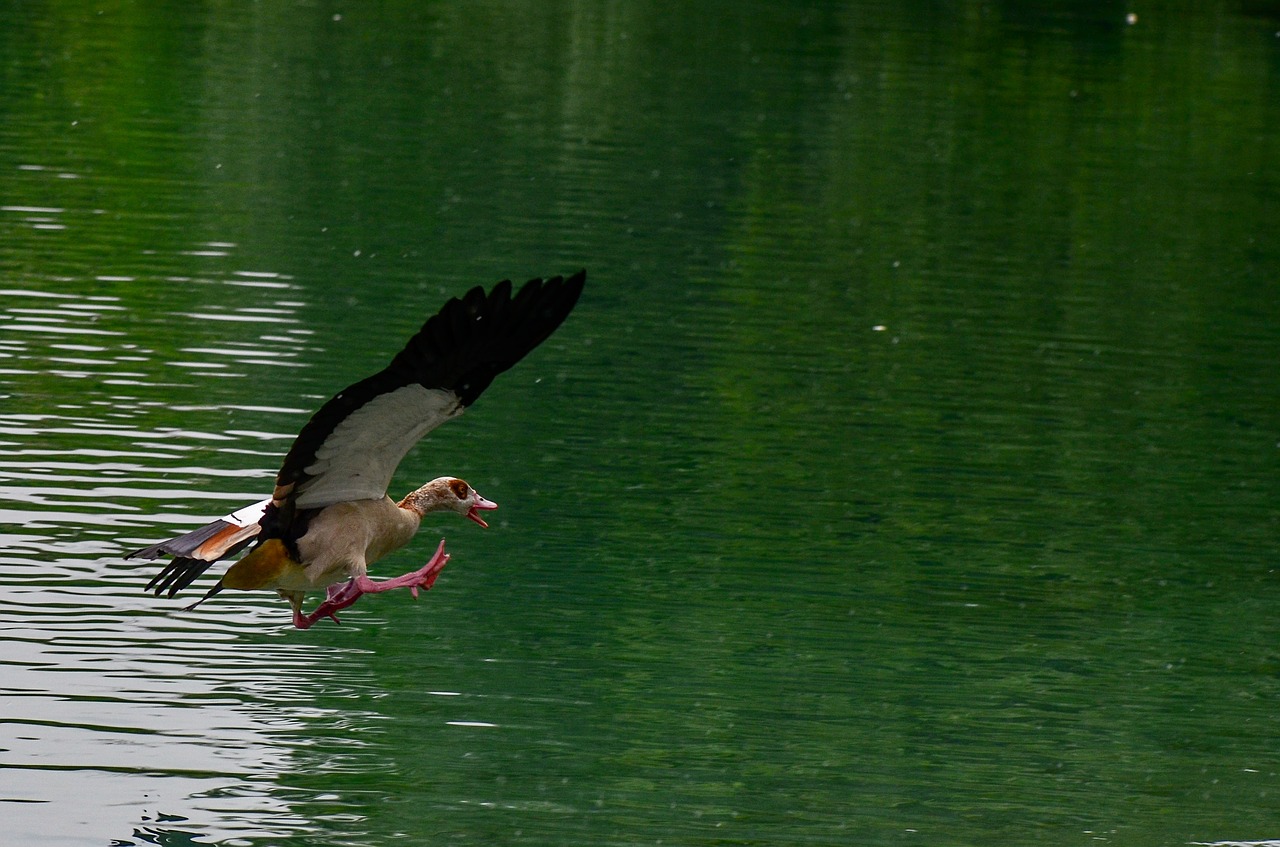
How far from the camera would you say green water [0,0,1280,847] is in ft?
34.7

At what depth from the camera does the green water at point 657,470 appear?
34.7ft

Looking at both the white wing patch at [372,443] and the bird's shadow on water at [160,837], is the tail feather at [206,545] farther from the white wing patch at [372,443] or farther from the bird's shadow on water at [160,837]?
the bird's shadow on water at [160,837]

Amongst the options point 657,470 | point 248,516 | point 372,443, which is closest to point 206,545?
point 248,516

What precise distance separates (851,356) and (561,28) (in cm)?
2765

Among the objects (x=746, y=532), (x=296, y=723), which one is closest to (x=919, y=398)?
(x=746, y=532)

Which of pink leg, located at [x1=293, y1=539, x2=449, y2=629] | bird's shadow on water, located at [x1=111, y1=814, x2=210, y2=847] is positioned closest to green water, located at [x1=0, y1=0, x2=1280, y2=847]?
bird's shadow on water, located at [x1=111, y1=814, x2=210, y2=847]

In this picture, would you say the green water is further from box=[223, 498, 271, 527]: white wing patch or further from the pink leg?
box=[223, 498, 271, 527]: white wing patch

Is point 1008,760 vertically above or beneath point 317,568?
beneath

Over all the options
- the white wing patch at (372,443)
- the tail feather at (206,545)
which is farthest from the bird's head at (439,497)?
the tail feather at (206,545)

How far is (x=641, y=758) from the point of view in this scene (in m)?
10.9

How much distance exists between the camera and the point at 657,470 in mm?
16234

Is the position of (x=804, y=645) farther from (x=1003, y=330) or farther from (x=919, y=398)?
(x=1003, y=330)

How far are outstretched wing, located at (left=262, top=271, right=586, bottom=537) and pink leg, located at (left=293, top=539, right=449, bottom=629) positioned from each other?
0.52 meters

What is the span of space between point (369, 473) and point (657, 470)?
6975mm
